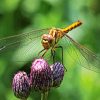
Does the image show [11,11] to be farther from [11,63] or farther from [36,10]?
[11,63]

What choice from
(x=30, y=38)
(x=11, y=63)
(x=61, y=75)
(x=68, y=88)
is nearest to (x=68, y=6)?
(x=11, y=63)

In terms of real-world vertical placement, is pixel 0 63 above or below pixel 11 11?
below

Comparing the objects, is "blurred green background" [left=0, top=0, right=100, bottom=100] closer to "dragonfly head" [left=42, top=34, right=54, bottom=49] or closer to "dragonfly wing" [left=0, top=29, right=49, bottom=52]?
"dragonfly wing" [left=0, top=29, right=49, bottom=52]

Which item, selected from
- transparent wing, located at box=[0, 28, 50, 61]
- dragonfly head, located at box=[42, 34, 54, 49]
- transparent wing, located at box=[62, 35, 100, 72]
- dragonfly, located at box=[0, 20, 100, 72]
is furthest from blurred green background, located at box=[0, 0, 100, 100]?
dragonfly head, located at box=[42, 34, 54, 49]

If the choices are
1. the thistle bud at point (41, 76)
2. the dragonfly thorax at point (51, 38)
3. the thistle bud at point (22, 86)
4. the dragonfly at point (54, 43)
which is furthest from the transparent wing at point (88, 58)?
the thistle bud at point (22, 86)

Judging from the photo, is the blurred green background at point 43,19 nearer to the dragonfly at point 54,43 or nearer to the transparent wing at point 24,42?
the transparent wing at point 24,42

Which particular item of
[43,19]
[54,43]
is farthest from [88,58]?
[43,19]
